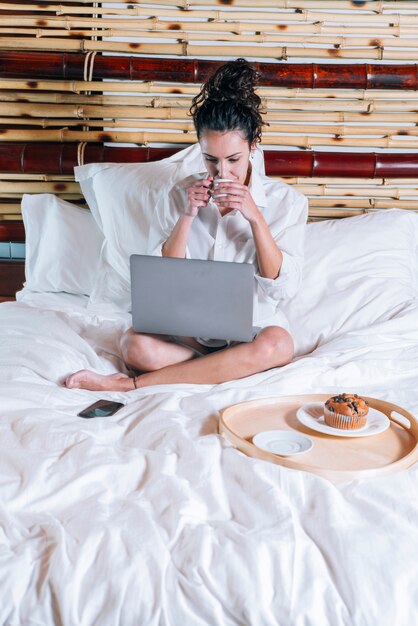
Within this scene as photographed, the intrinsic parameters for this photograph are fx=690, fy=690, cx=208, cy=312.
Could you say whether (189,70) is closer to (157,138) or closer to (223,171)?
(157,138)

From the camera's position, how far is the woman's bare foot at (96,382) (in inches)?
73.5

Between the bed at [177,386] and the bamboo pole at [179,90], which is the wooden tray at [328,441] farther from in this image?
the bamboo pole at [179,90]

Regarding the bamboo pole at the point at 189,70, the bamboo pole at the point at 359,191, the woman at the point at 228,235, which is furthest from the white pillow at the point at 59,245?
the bamboo pole at the point at 359,191

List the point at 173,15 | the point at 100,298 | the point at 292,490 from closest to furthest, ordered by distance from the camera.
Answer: the point at 292,490, the point at 100,298, the point at 173,15

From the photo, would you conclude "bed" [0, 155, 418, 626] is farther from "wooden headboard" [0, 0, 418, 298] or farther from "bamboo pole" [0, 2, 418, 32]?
"bamboo pole" [0, 2, 418, 32]

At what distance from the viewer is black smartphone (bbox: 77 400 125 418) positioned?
1609mm

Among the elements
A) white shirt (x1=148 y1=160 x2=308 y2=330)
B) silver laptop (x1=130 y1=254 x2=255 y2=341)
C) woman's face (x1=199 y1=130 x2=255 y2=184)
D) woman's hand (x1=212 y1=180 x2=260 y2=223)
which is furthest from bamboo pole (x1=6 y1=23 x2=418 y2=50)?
silver laptop (x1=130 y1=254 x2=255 y2=341)

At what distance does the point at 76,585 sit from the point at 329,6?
247 centimetres

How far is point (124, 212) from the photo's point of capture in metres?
2.56

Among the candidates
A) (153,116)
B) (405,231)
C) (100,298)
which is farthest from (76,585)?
(153,116)

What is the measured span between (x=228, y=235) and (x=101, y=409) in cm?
81

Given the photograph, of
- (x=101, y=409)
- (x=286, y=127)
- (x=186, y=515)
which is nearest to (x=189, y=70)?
(x=286, y=127)

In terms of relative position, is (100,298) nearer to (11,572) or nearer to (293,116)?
(293,116)

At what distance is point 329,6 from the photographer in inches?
109
